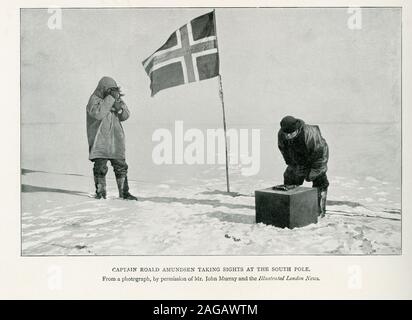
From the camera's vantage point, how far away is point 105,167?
391cm

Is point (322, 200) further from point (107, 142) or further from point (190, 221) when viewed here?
point (107, 142)

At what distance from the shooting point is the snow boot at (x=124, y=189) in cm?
387

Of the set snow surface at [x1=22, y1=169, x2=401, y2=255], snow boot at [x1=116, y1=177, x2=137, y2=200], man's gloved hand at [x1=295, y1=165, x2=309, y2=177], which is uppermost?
man's gloved hand at [x1=295, y1=165, x2=309, y2=177]

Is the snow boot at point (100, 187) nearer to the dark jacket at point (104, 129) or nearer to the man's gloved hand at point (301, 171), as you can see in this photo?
the dark jacket at point (104, 129)

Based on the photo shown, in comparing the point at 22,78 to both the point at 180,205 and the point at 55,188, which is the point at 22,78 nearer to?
the point at 55,188

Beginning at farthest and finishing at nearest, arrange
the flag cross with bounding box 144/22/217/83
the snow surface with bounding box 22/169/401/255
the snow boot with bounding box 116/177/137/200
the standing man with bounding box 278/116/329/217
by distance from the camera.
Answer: the snow boot with bounding box 116/177/137/200
the flag cross with bounding box 144/22/217/83
the standing man with bounding box 278/116/329/217
the snow surface with bounding box 22/169/401/255

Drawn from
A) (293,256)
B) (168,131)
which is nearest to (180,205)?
(168,131)

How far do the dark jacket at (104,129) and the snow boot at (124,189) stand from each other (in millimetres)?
204

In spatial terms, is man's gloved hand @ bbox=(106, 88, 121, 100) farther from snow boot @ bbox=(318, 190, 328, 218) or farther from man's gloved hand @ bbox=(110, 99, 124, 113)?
snow boot @ bbox=(318, 190, 328, 218)

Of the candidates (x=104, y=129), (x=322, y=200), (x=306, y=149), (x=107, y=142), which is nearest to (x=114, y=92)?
(x=104, y=129)

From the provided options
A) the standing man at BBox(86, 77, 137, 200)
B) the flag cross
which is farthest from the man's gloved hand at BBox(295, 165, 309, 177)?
the standing man at BBox(86, 77, 137, 200)

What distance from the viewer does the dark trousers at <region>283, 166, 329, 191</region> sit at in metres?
3.73

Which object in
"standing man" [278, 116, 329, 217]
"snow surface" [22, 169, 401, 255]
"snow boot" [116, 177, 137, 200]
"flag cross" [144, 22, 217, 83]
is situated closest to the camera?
"snow surface" [22, 169, 401, 255]

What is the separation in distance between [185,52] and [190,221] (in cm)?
147
